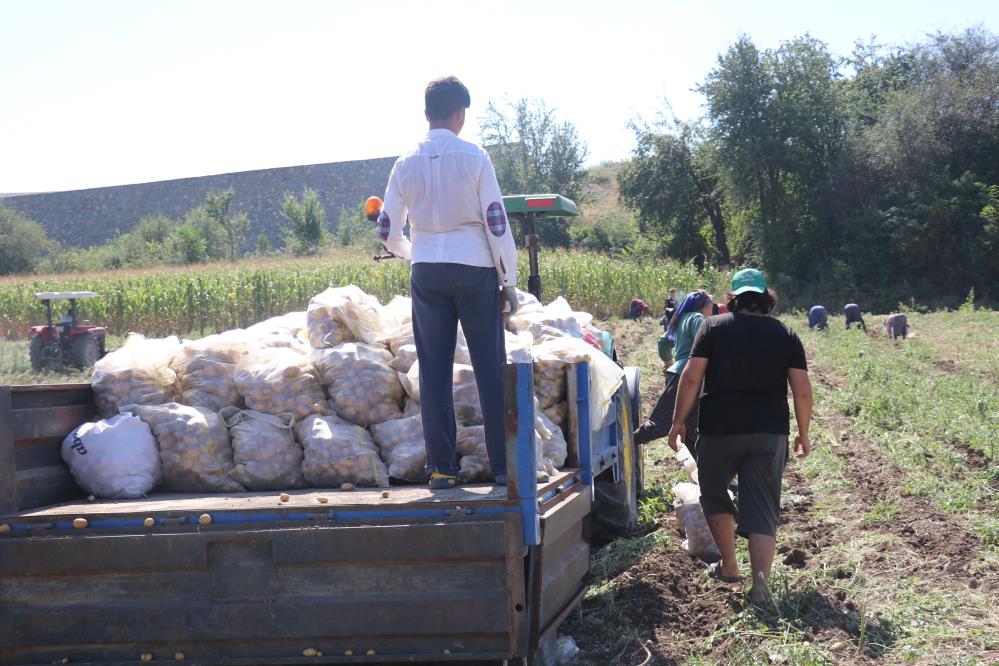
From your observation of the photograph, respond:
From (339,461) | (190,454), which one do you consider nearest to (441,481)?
(339,461)

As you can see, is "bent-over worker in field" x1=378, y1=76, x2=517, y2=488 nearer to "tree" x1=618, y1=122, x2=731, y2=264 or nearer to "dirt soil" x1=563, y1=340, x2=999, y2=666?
"dirt soil" x1=563, y1=340, x2=999, y2=666

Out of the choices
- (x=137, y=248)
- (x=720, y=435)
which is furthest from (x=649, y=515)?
(x=137, y=248)

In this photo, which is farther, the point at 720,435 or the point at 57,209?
the point at 57,209

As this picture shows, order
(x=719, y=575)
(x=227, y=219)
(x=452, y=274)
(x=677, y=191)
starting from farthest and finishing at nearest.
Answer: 1. (x=227, y=219)
2. (x=677, y=191)
3. (x=719, y=575)
4. (x=452, y=274)

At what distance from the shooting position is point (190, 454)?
4.05 meters

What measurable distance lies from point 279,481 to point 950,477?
5571 millimetres

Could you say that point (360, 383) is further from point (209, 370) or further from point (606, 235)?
point (606, 235)

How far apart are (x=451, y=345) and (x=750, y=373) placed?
73.4 inches

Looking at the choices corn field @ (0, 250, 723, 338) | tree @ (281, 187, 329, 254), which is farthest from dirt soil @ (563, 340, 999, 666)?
tree @ (281, 187, 329, 254)

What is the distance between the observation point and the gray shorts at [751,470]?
Answer: 499 cm

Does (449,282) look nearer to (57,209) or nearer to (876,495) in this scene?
(876,495)

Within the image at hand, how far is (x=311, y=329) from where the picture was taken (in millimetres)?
4801

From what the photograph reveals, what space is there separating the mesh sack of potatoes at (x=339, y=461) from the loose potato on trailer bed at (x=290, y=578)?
0.49 meters

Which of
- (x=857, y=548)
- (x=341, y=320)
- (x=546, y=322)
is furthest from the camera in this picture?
(x=857, y=548)
